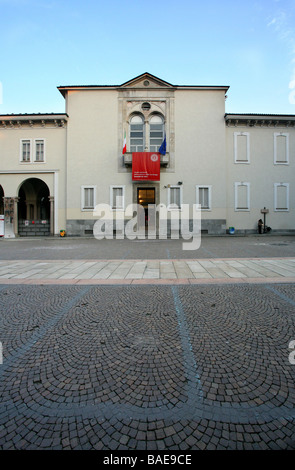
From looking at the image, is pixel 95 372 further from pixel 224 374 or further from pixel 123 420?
pixel 224 374

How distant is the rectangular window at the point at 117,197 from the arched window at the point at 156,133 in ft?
15.9

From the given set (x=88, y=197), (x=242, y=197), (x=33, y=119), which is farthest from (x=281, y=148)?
(x=33, y=119)

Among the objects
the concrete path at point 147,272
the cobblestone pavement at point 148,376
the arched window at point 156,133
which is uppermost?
the arched window at point 156,133

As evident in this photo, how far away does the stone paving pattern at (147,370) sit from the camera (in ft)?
4.93

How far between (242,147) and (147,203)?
34.8 feet

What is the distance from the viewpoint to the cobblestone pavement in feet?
4.91

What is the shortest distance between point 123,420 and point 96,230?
19.2 m

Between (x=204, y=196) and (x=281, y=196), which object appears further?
(x=281, y=196)

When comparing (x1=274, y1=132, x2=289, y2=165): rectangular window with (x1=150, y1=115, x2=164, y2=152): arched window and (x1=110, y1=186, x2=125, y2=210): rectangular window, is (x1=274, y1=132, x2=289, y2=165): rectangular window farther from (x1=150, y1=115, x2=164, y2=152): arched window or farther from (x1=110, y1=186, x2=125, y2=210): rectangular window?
(x1=110, y1=186, x2=125, y2=210): rectangular window

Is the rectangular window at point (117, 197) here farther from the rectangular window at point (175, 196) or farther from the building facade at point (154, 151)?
the rectangular window at point (175, 196)

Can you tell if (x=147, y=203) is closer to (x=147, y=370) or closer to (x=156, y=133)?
(x=156, y=133)

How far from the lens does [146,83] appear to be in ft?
65.9

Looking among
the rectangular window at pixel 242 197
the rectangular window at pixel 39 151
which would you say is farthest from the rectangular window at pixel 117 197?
the rectangular window at pixel 242 197

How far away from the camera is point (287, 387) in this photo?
1932mm
